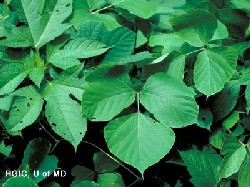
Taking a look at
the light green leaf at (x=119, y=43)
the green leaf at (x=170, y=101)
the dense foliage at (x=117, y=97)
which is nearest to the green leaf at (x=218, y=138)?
the dense foliage at (x=117, y=97)

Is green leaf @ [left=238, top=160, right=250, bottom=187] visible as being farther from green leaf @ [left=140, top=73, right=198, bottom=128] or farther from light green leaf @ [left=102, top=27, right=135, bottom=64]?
light green leaf @ [left=102, top=27, right=135, bottom=64]

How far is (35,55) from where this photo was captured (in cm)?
111

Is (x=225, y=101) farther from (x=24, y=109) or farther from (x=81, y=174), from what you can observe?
(x=24, y=109)

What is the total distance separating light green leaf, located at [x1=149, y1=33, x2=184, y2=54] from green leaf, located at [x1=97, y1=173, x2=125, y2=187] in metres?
0.42

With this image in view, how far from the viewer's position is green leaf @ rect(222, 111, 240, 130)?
1.17m

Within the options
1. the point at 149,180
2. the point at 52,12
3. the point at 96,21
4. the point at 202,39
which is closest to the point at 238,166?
the point at 149,180

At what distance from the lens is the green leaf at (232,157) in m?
1.08

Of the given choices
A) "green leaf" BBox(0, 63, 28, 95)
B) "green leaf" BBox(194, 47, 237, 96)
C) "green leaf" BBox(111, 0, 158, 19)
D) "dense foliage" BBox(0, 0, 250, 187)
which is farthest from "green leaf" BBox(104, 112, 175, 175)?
"green leaf" BBox(111, 0, 158, 19)

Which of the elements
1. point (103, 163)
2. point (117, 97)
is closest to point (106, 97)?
point (117, 97)

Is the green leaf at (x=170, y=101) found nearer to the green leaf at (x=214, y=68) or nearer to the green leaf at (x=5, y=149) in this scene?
the green leaf at (x=214, y=68)

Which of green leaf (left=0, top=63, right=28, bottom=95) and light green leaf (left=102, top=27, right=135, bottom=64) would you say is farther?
light green leaf (left=102, top=27, right=135, bottom=64)

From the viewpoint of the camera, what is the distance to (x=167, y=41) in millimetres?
1251

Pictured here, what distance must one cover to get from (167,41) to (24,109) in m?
0.52

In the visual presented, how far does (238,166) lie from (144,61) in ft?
1.35
